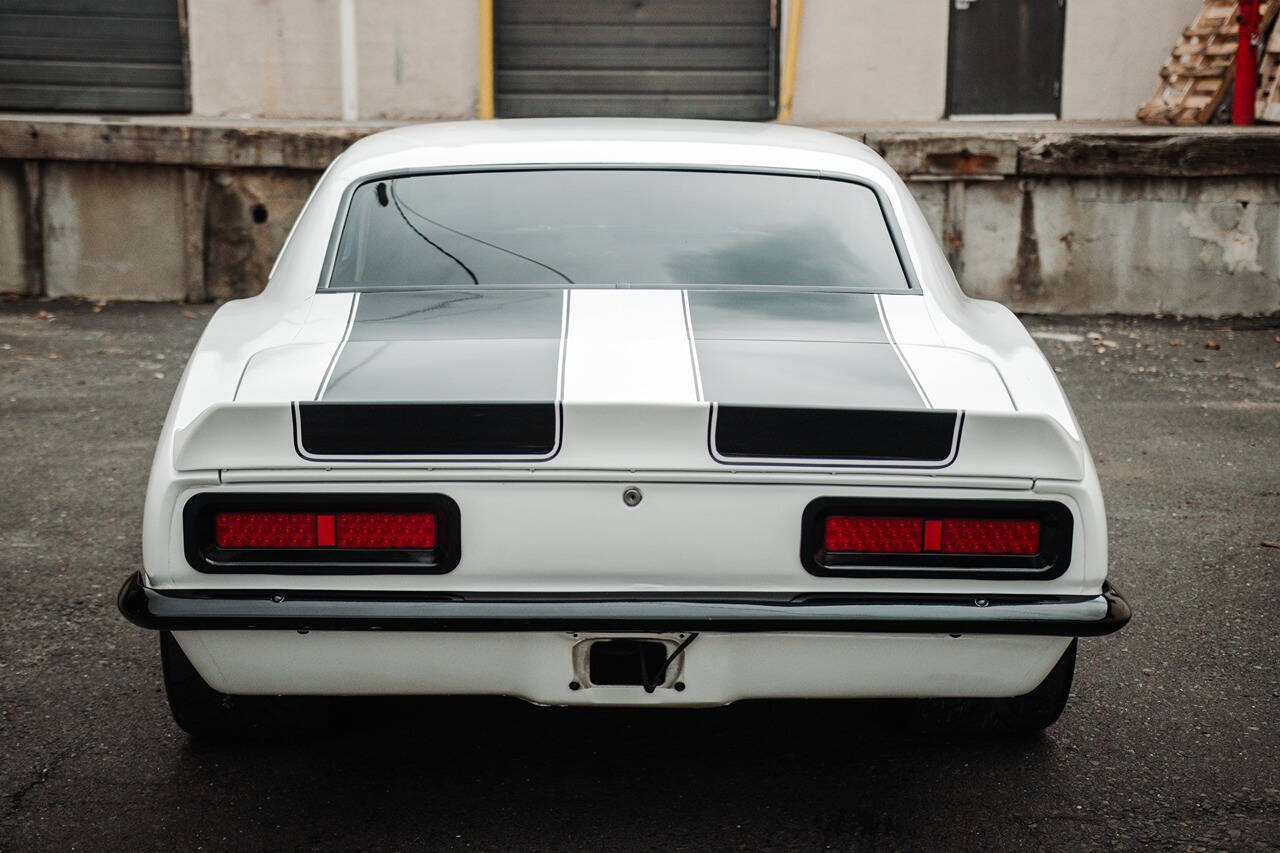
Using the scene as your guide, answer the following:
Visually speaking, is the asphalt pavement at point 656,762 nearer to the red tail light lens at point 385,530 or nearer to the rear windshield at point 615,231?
the red tail light lens at point 385,530

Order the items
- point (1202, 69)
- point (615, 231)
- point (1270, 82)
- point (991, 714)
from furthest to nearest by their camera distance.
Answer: point (1202, 69) < point (1270, 82) < point (615, 231) < point (991, 714)

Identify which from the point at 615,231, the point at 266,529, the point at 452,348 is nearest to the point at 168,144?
the point at 615,231

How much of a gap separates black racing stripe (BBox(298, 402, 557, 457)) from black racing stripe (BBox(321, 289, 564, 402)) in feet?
0.07

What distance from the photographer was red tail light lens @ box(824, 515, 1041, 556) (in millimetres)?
2482

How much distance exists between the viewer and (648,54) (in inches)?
465

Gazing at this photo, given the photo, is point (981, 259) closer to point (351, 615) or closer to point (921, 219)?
point (921, 219)

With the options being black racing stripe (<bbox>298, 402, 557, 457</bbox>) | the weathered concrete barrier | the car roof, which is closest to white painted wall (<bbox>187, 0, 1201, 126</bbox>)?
the weathered concrete barrier

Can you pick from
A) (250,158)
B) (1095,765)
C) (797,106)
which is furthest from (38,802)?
(797,106)

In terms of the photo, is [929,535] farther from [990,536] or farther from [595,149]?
[595,149]

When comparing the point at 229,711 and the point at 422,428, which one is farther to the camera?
the point at 229,711

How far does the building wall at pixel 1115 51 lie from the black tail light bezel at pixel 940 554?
34.1ft

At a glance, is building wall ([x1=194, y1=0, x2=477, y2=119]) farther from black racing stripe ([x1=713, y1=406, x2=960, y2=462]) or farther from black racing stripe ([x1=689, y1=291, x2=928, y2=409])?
black racing stripe ([x1=713, y1=406, x2=960, y2=462])

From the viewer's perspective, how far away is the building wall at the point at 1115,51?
464 inches

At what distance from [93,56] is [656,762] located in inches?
413
